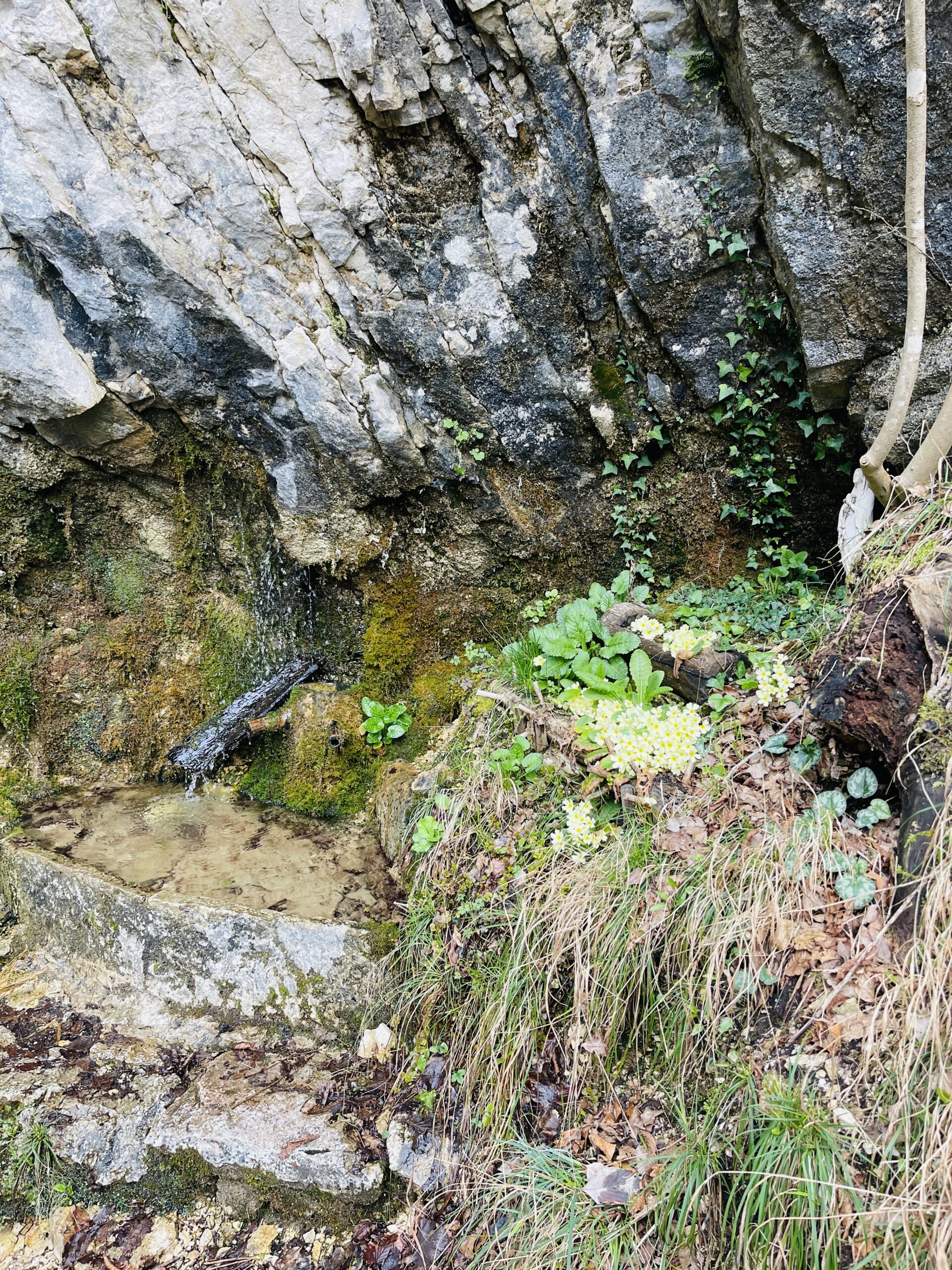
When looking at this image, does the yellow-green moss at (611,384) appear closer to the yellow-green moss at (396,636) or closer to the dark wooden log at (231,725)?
the yellow-green moss at (396,636)

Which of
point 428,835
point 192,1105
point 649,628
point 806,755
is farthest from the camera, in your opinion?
point 428,835

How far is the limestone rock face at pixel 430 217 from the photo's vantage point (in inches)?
116

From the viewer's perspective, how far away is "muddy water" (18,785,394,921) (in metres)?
3.33

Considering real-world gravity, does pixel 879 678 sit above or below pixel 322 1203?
above

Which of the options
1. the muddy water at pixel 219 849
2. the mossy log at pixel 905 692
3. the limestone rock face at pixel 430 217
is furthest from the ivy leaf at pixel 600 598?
the muddy water at pixel 219 849

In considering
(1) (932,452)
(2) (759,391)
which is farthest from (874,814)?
(2) (759,391)

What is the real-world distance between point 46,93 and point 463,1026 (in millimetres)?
4544

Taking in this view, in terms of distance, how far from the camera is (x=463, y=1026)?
263 centimetres

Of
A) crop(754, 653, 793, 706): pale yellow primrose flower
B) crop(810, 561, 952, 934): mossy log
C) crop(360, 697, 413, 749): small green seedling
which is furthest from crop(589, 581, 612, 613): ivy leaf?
crop(360, 697, 413, 749): small green seedling

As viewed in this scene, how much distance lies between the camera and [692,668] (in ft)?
9.87

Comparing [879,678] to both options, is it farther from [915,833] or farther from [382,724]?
[382,724]

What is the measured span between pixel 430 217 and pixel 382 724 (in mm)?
2784

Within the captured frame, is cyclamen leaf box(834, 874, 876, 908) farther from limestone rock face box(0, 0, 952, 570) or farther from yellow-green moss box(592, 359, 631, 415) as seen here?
yellow-green moss box(592, 359, 631, 415)

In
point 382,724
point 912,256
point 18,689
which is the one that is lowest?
point 382,724
